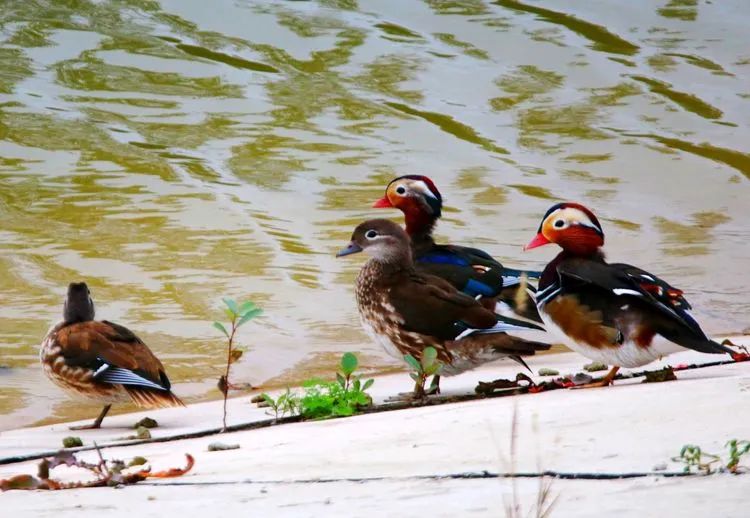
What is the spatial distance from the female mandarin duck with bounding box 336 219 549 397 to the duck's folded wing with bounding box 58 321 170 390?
108 centimetres

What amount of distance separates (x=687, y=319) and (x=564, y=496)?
2.89 m

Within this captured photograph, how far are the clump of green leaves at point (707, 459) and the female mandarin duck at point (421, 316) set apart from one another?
2.77 meters

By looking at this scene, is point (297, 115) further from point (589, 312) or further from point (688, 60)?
point (589, 312)

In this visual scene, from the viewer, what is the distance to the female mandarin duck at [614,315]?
6.44 metres

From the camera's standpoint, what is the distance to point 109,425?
7.21m

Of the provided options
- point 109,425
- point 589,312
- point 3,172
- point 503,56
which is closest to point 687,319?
point 589,312

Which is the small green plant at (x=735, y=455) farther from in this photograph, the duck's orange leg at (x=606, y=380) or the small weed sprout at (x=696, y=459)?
the duck's orange leg at (x=606, y=380)

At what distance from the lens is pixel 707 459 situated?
4047mm

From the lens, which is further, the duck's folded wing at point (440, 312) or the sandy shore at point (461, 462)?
the duck's folded wing at point (440, 312)

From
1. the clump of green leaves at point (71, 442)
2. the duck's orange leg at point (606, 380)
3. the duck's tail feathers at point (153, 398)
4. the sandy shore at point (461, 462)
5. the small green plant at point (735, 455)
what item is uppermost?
the small green plant at point (735, 455)

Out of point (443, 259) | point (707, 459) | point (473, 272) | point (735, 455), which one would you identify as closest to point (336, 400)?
point (473, 272)

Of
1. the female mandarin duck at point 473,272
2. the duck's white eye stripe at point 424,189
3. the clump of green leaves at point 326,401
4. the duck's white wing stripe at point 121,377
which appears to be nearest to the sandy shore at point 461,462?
the clump of green leaves at point 326,401

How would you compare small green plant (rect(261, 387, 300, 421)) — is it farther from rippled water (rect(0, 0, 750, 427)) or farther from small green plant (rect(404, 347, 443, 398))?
rippled water (rect(0, 0, 750, 427))

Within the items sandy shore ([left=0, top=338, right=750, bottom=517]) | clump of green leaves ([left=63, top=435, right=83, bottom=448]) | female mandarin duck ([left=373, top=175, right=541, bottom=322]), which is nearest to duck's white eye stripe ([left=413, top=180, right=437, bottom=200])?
female mandarin duck ([left=373, top=175, right=541, bottom=322])
